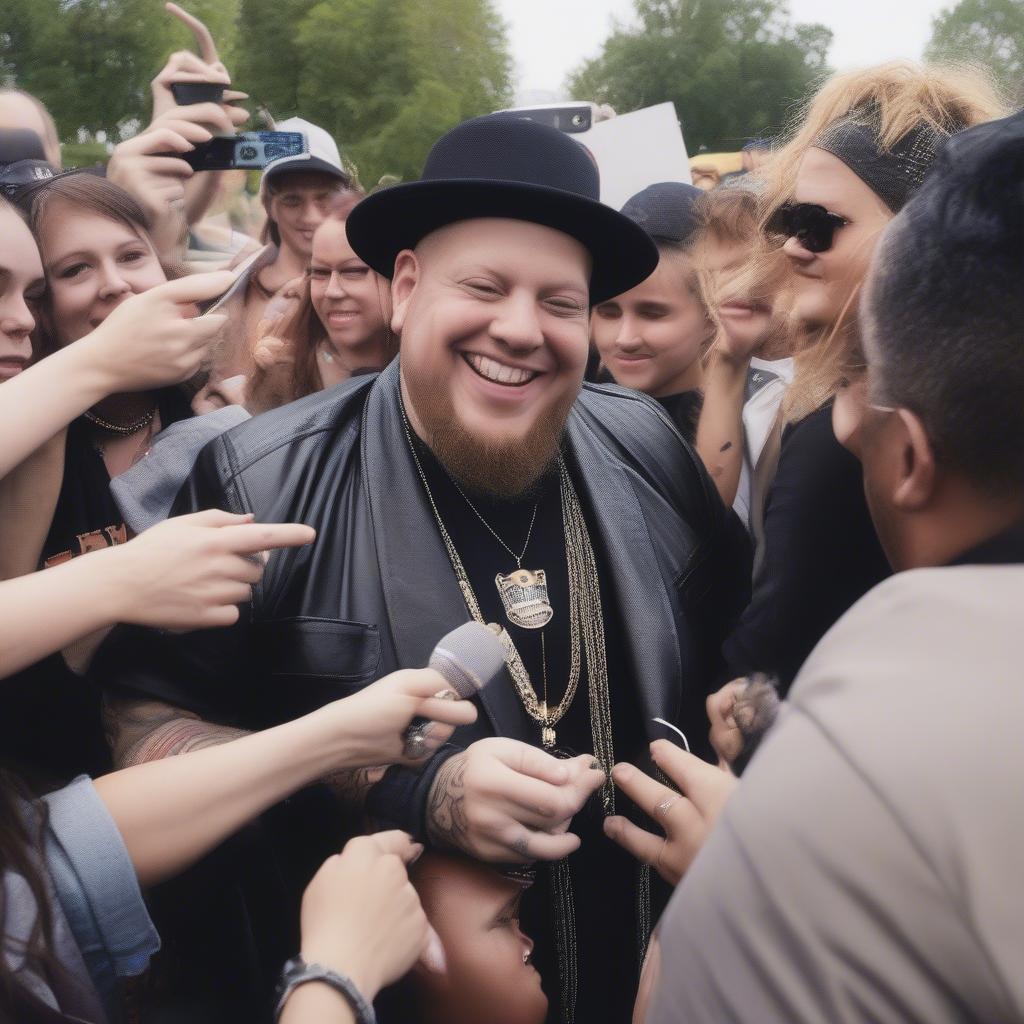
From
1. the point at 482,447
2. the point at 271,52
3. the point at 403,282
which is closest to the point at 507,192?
the point at 403,282

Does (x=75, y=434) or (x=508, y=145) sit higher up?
(x=508, y=145)

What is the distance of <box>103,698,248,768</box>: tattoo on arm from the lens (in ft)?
6.34

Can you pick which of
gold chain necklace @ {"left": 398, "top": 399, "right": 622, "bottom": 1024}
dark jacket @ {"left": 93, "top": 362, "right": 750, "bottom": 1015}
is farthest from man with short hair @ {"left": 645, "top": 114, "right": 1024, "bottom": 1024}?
gold chain necklace @ {"left": 398, "top": 399, "right": 622, "bottom": 1024}

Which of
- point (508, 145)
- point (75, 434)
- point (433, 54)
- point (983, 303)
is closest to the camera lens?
point (983, 303)

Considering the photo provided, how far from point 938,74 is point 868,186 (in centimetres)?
40

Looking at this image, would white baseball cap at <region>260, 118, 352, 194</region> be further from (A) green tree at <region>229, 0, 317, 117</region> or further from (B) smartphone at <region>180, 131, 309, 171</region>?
(A) green tree at <region>229, 0, 317, 117</region>

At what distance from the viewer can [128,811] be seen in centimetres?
160

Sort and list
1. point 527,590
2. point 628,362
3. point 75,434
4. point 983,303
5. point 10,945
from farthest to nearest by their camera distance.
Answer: point 628,362 → point 75,434 → point 527,590 → point 10,945 → point 983,303

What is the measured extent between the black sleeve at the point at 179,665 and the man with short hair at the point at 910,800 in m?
1.32

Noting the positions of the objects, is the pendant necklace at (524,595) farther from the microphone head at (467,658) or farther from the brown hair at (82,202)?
the brown hair at (82,202)

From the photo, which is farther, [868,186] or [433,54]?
[433,54]

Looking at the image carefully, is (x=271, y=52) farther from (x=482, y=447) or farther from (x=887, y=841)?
(x=887, y=841)

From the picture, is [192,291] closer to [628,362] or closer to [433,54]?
[628,362]

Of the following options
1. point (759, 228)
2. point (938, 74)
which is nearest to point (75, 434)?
point (759, 228)
